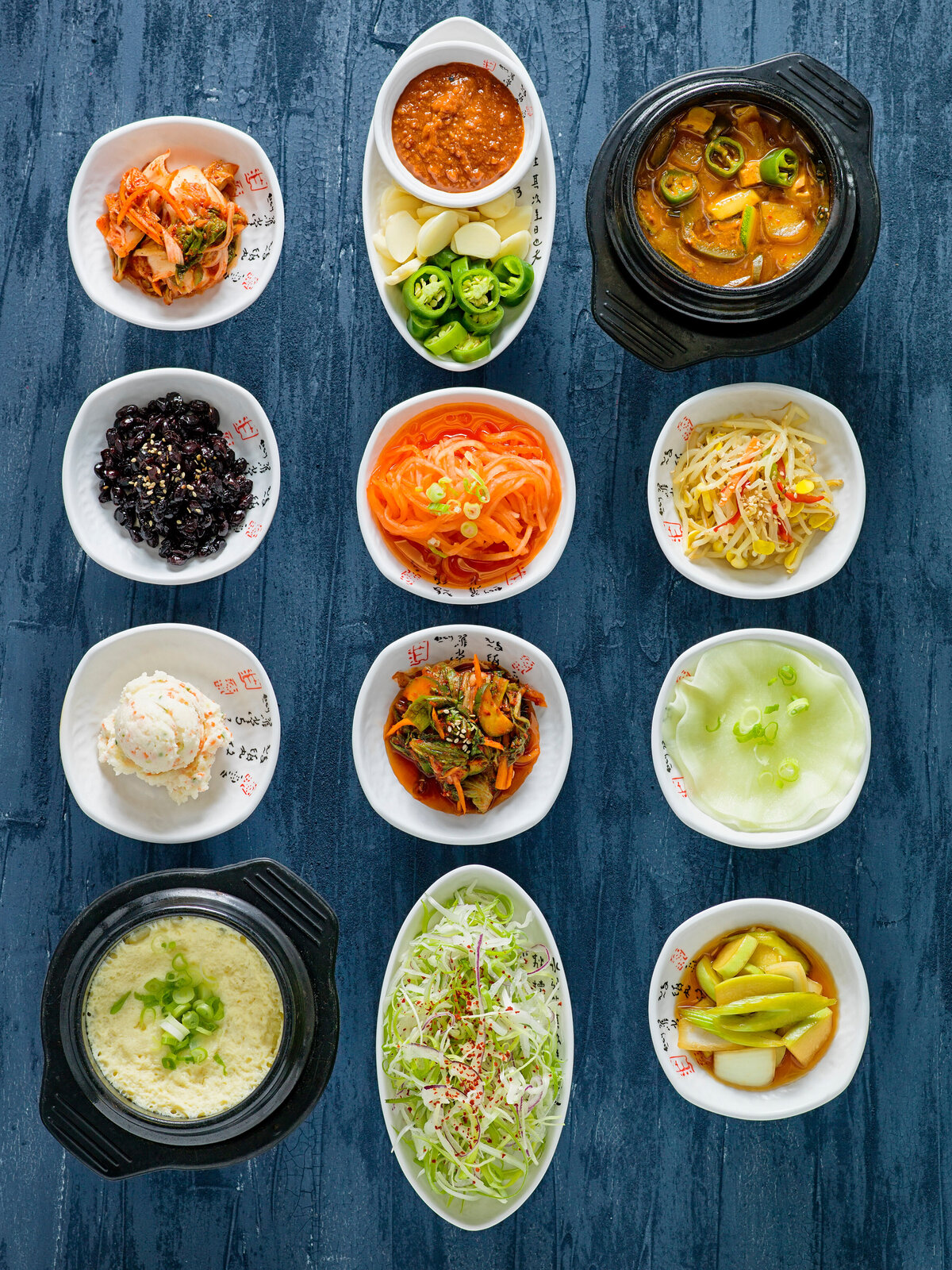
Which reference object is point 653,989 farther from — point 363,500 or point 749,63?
point 749,63

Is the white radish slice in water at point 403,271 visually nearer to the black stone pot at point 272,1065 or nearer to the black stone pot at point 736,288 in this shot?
the black stone pot at point 736,288

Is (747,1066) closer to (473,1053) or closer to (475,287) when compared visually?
(473,1053)

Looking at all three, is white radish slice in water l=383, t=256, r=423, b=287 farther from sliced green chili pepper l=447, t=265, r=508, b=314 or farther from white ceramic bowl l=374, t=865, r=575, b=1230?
white ceramic bowl l=374, t=865, r=575, b=1230

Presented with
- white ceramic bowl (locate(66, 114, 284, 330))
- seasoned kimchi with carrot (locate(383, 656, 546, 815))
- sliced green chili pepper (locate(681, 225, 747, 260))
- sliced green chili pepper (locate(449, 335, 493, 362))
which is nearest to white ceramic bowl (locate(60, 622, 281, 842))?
seasoned kimchi with carrot (locate(383, 656, 546, 815))

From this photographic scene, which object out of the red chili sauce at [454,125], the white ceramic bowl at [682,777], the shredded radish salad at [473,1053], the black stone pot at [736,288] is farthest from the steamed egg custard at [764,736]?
the red chili sauce at [454,125]

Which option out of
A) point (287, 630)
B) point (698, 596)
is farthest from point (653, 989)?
point (287, 630)
